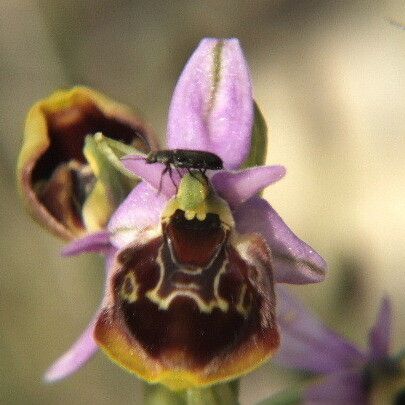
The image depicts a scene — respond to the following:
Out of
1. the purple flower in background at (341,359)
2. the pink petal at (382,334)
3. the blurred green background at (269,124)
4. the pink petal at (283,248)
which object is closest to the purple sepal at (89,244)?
the pink petal at (283,248)

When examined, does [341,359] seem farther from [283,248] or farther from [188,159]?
[188,159]

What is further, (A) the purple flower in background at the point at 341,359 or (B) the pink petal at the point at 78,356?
(A) the purple flower in background at the point at 341,359

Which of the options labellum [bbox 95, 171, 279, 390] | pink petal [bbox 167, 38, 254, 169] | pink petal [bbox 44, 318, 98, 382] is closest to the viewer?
labellum [bbox 95, 171, 279, 390]

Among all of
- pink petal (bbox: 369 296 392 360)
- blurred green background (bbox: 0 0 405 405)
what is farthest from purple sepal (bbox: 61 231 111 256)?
blurred green background (bbox: 0 0 405 405)

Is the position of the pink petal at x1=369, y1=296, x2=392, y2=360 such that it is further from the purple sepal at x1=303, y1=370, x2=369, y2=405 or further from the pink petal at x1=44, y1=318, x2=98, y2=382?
the pink petal at x1=44, y1=318, x2=98, y2=382

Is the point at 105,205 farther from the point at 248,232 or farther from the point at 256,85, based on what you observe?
the point at 256,85

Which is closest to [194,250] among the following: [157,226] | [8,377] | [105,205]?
[157,226]

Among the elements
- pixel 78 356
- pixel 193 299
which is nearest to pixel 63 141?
pixel 78 356

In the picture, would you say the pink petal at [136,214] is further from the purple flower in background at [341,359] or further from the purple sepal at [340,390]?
the purple sepal at [340,390]
